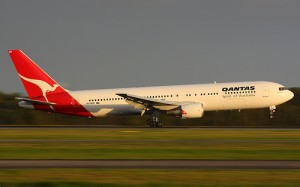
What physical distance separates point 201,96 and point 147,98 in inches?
193

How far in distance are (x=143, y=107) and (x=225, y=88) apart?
25.1ft

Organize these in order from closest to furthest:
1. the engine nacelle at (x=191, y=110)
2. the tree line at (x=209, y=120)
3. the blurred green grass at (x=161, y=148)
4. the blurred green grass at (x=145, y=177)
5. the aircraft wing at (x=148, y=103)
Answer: the blurred green grass at (x=145, y=177)
the blurred green grass at (x=161, y=148)
the engine nacelle at (x=191, y=110)
the aircraft wing at (x=148, y=103)
the tree line at (x=209, y=120)

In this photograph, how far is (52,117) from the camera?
2744 inches

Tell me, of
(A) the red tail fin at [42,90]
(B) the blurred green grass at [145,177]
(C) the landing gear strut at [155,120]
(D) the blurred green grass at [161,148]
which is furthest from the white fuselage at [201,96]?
(B) the blurred green grass at [145,177]

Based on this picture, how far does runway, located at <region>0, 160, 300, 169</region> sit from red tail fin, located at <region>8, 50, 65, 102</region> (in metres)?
30.0

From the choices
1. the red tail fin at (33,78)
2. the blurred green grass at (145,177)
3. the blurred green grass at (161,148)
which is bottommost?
the blurred green grass at (145,177)

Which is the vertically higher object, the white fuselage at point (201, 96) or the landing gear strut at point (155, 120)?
the white fuselage at point (201, 96)

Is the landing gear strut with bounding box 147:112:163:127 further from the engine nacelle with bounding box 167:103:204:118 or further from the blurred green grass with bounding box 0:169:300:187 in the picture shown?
the blurred green grass with bounding box 0:169:300:187

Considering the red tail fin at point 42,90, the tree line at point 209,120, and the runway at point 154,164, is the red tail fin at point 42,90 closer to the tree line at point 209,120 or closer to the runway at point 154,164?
the tree line at point 209,120

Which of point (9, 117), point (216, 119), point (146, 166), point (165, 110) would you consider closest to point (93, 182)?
point (146, 166)

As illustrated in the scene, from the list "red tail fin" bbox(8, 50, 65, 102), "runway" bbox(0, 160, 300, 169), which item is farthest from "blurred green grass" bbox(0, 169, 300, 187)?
"red tail fin" bbox(8, 50, 65, 102)

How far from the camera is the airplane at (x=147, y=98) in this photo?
50688mm

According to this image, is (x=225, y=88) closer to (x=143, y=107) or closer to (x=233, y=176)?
(x=143, y=107)

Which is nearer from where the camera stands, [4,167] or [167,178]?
[167,178]
